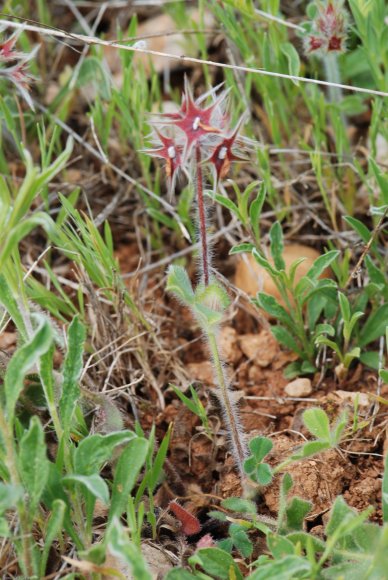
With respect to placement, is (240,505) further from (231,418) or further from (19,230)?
(19,230)

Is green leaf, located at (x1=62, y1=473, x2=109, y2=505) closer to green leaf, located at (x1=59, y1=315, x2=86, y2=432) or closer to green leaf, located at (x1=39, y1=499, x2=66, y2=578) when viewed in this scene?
green leaf, located at (x1=39, y1=499, x2=66, y2=578)

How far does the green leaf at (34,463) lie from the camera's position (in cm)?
181

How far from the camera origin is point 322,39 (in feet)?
9.50

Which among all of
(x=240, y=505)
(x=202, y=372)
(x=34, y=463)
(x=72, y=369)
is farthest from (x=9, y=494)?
(x=202, y=372)

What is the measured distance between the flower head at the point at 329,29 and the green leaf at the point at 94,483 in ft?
5.97

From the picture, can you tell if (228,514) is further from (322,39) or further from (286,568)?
(322,39)

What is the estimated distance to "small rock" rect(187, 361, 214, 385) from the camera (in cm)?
274

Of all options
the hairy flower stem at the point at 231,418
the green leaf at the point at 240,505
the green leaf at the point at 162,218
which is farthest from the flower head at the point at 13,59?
the green leaf at the point at 240,505

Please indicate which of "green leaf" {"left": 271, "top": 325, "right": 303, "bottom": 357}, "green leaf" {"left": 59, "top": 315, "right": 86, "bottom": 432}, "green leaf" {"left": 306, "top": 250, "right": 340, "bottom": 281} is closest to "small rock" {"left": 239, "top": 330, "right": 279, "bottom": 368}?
"green leaf" {"left": 271, "top": 325, "right": 303, "bottom": 357}

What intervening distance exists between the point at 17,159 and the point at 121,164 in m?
0.45

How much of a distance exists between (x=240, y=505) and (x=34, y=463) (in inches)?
23.8

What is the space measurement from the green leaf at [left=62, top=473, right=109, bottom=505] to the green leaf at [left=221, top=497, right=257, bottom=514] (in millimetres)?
442

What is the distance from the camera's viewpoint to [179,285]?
6.60 ft

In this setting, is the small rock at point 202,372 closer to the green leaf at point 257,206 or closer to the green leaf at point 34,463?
the green leaf at point 257,206
